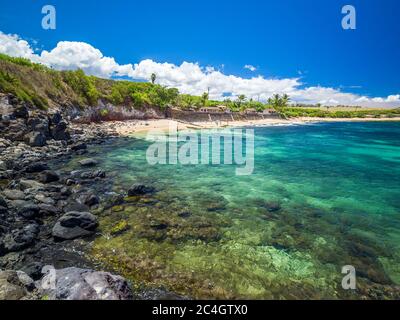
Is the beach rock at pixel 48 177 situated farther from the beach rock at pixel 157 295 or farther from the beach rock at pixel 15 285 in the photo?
the beach rock at pixel 157 295

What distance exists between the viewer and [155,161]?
1050 inches

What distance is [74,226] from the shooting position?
1107 cm

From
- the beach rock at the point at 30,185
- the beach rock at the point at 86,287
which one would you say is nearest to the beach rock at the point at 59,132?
the beach rock at the point at 30,185

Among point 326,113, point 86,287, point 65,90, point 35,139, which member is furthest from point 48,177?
point 326,113

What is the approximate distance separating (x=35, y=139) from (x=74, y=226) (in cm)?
1953

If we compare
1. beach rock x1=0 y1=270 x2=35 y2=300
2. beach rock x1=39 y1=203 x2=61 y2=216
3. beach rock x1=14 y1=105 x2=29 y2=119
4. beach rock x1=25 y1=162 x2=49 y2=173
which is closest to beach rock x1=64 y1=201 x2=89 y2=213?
beach rock x1=39 y1=203 x2=61 y2=216

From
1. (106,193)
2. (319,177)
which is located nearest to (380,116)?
(319,177)

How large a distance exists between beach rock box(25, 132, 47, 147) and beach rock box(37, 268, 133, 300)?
23132 millimetres

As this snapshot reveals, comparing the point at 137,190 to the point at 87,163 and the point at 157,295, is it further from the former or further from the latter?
the point at 87,163

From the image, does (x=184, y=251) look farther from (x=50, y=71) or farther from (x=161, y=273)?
(x=50, y=71)

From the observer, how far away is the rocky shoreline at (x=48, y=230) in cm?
663

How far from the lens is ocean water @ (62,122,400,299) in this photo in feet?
28.0

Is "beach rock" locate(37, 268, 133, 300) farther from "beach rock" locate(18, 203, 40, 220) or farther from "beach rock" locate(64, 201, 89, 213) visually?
"beach rock" locate(64, 201, 89, 213)
